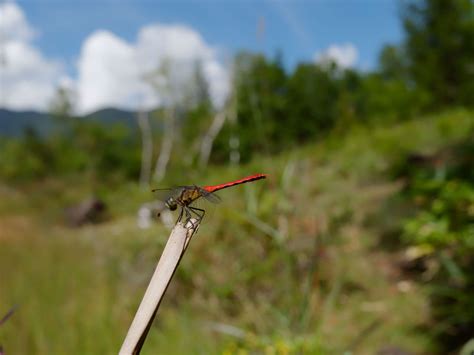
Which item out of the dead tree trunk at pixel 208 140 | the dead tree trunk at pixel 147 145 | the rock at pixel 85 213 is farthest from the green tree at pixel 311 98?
the dead tree trunk at pixel 208 140

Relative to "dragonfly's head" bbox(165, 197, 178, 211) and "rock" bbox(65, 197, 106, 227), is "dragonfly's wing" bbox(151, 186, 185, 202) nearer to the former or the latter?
"dragonfly's head" bbox(165, 197, 178, 211)

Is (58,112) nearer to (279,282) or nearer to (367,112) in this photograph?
(367,112)

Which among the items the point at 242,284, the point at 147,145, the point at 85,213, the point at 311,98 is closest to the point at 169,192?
the point at 242,284

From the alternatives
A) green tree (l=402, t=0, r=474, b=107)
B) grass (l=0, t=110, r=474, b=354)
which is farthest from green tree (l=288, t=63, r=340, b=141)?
grass (l=0, t=110, r=474, b=354)

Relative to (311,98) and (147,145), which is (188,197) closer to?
(311,98)

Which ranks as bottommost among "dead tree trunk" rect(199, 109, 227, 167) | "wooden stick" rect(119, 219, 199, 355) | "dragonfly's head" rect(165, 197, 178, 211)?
"wooden stick" rect(119, 219, 199, 355)
